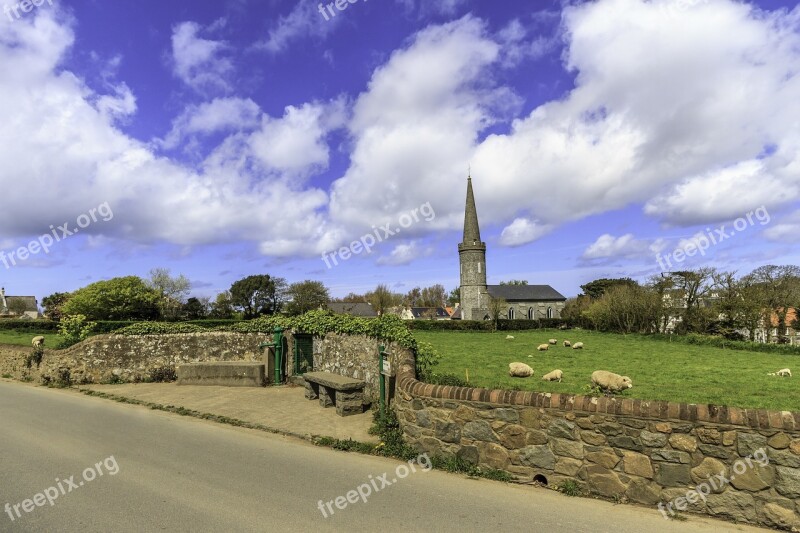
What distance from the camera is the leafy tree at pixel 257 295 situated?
77.9m

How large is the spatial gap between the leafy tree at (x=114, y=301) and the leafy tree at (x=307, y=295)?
26547 millimetres

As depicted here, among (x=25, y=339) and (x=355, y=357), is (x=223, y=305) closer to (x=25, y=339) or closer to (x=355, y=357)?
(x=25, y=339)

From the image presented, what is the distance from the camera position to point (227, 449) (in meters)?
7.61

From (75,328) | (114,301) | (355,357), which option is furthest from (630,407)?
(114,301)

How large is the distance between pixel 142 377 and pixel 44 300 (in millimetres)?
82915

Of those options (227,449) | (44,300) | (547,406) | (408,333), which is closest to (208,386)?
(227,449)

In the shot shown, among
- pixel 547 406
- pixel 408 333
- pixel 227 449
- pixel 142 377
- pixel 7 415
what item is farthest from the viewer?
pixel 142 377

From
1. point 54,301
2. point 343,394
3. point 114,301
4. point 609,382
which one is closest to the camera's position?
point 343,394

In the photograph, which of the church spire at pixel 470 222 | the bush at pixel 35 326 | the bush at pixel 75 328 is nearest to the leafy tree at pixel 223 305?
the bush at pixel 35 326

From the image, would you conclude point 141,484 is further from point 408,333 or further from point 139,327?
point 139,327

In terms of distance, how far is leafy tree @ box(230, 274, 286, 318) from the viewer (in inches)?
3068

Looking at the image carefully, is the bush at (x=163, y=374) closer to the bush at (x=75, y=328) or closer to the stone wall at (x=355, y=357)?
the bush at (x=75, y=328)

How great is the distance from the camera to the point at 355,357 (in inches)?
441

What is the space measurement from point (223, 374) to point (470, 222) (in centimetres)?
7069
